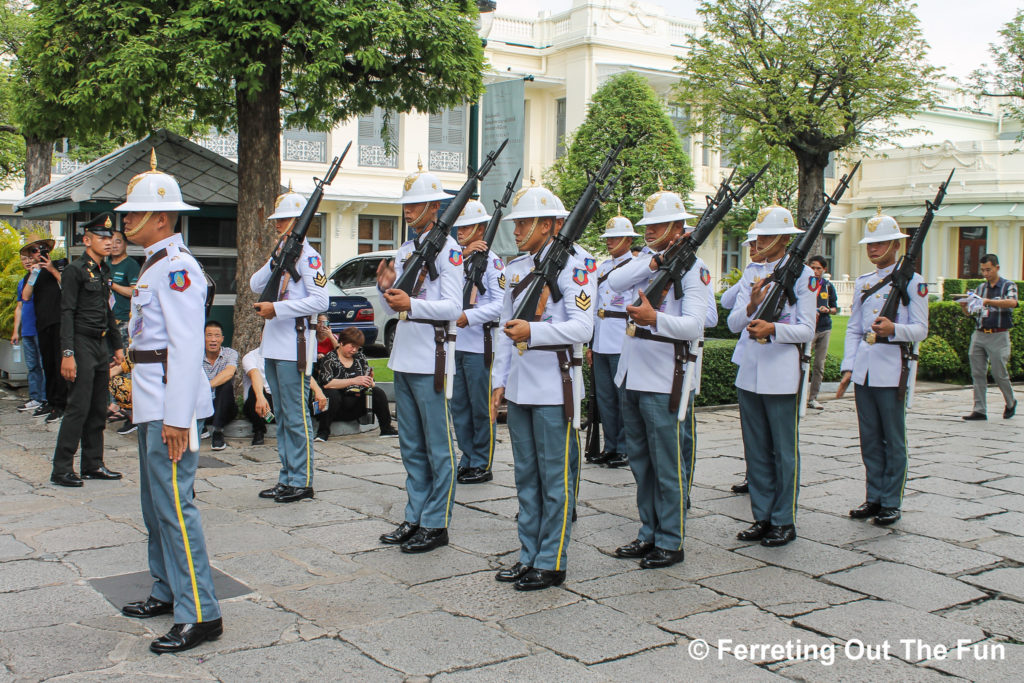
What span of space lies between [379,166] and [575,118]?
6.40 metres

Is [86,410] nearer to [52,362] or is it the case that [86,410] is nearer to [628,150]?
[52,362]

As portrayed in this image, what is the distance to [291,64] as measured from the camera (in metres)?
9.12

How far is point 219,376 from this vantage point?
334 inches

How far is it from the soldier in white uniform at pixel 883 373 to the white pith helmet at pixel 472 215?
2.83 meters

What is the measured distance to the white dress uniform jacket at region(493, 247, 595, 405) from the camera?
4707 millimetres

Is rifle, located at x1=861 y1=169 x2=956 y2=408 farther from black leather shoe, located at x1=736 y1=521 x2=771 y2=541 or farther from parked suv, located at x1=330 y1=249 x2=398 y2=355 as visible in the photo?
parked suv, located at x1=330 y1=249 x2=398 y2=355

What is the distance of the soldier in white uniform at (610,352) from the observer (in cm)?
761

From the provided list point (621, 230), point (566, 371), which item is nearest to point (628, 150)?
point (621, 230)

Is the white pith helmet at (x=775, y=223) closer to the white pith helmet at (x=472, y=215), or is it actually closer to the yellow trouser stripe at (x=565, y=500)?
the yellow trouser stripe at (x=565, y=500)

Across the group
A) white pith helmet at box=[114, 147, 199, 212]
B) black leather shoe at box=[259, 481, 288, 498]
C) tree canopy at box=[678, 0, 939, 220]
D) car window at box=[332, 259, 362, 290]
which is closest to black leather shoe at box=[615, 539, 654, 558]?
black leather shoe at box=[259, 481, 288, 498]

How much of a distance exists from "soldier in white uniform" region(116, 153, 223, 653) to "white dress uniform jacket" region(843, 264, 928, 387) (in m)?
4.11

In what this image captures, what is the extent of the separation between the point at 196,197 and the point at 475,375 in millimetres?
4928

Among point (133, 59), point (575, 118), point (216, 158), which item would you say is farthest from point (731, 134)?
point (133, 59)

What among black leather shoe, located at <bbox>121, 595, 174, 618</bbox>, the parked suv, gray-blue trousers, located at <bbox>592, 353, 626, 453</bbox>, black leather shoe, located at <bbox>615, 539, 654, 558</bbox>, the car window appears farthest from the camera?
the car window
